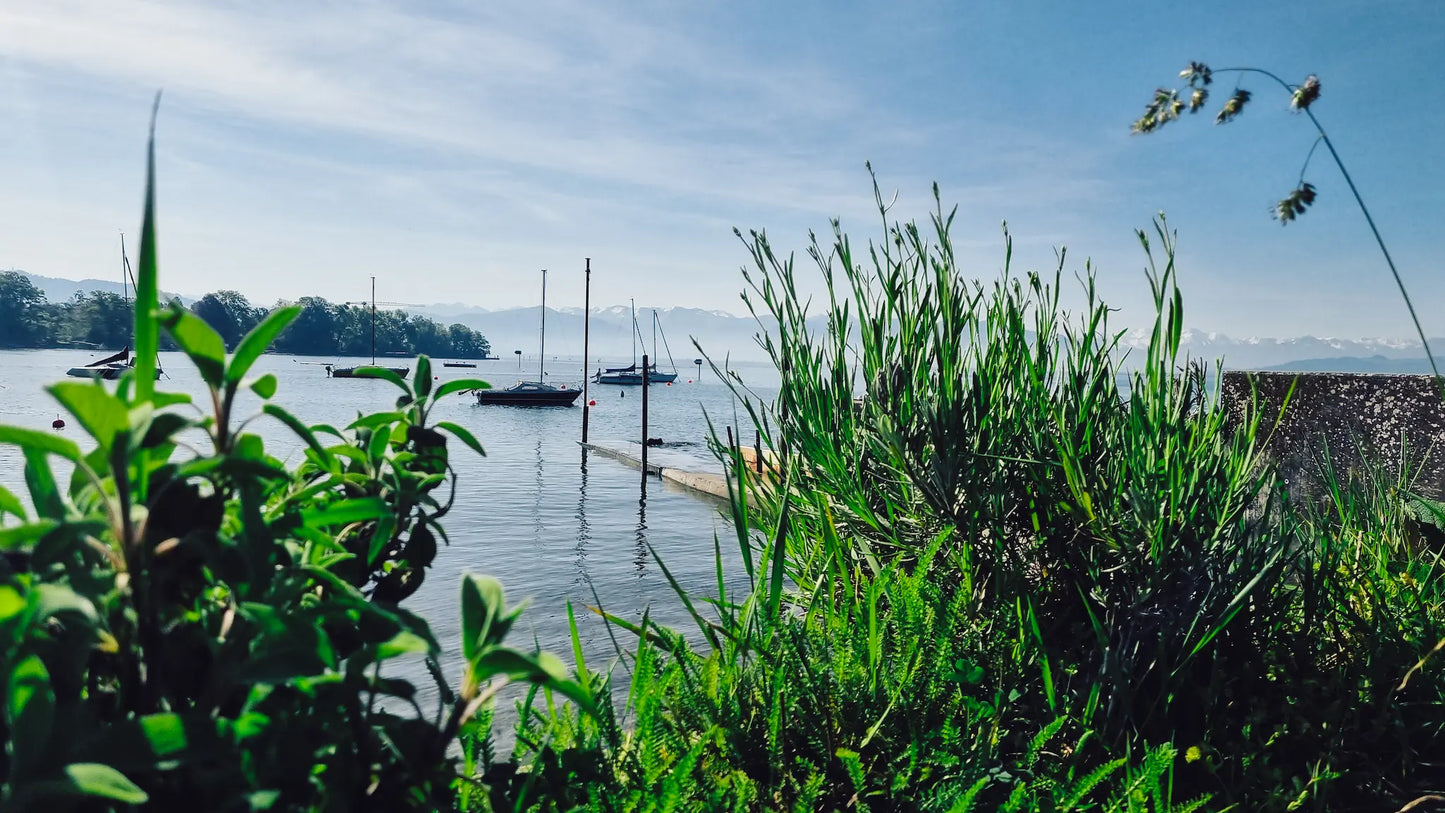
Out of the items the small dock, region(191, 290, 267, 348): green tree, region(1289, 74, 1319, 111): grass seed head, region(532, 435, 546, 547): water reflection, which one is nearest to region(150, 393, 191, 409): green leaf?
region(1289, 74, 1319, 111): grass seed head

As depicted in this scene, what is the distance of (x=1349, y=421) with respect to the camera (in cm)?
473

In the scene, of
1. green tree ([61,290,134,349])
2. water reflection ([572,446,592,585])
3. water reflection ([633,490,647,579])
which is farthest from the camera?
green tree ([61,290,134,349])

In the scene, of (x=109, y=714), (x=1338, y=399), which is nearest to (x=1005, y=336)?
(x=109, y=714)

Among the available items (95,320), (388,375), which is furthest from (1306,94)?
(95,320)

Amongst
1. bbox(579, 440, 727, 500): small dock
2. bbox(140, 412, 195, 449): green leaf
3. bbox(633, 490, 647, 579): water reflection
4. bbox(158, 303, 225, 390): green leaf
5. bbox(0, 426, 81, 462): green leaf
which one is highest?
bbox(158, 303, 225, 390): green leaf

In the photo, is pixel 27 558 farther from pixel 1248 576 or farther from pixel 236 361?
pixel 1248 576

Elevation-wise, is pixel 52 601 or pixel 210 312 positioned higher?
pixel 210 312

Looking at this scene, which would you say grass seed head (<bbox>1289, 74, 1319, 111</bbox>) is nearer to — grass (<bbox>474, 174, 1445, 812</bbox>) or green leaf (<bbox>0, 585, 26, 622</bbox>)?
grass (<bbox>474, 174, 1445, 812</bbox>)

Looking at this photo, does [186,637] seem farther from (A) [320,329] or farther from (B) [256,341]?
(A) [320,329]

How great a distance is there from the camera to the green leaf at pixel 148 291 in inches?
25.5

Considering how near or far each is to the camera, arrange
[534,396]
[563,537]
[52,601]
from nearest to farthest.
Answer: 1. [52,601]
2. [563,537]
3. [534,396]

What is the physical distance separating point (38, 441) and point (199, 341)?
14 centimetres

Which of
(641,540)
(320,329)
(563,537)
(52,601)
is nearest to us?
(52,601)

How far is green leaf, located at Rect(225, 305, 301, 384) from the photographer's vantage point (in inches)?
28.4
